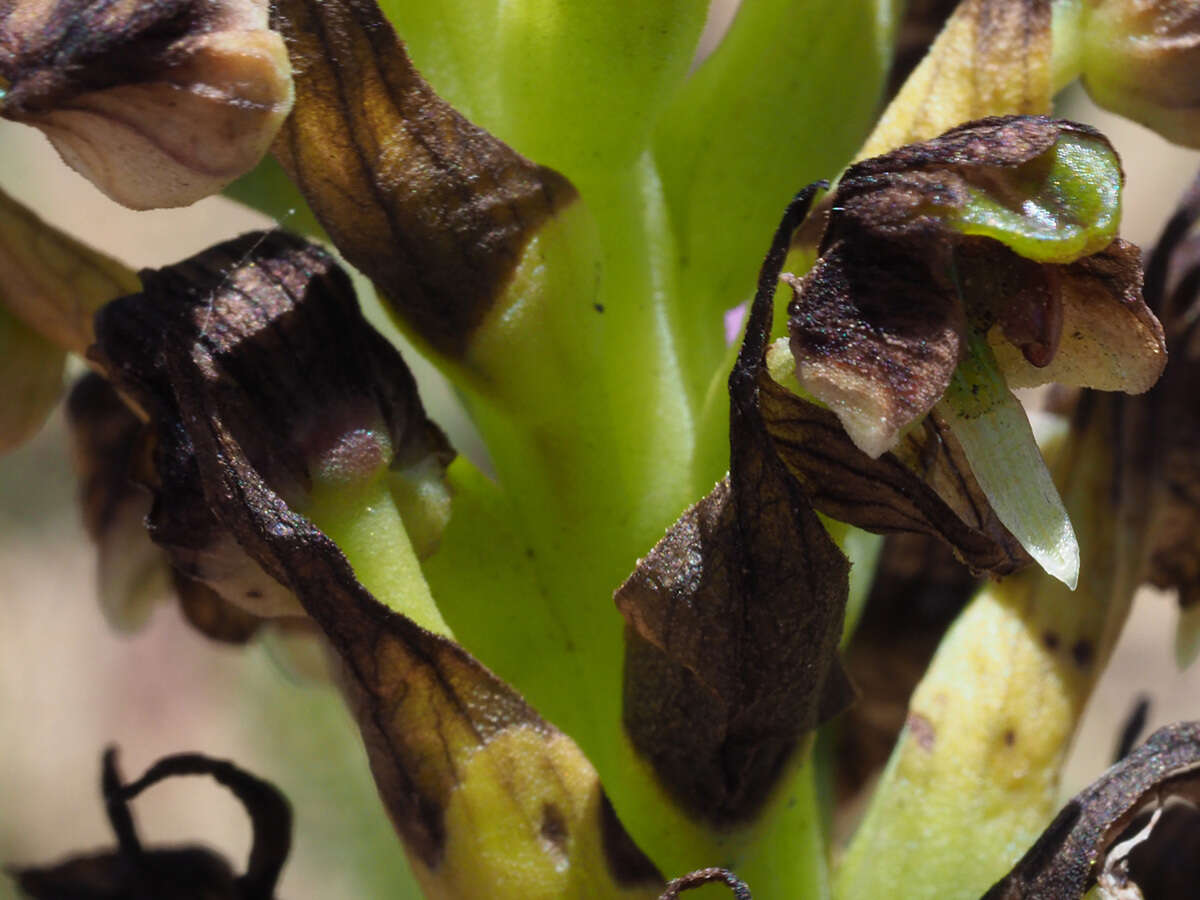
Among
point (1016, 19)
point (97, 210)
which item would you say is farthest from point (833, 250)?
point (97, 210)

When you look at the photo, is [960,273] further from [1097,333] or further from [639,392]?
[639,392]

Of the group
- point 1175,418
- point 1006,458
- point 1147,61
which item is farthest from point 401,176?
point 1175,418

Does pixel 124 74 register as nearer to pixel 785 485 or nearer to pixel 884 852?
pixel 785 485

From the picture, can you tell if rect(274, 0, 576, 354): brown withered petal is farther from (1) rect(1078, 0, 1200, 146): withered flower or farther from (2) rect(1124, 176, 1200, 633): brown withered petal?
(2) rect(1124, 176, 1200, 633): brown withered petal

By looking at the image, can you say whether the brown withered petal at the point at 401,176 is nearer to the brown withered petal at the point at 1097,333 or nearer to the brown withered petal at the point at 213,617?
the brown withered petal at the point at 1097,333

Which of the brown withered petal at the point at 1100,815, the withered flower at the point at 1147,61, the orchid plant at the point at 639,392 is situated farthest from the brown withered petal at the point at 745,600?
the withered flower at the point at 1147,61

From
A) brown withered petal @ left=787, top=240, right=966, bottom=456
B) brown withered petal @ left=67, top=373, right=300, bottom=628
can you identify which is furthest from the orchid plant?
brown withered petal @ left=67, top=373, right=300, bottom=628
